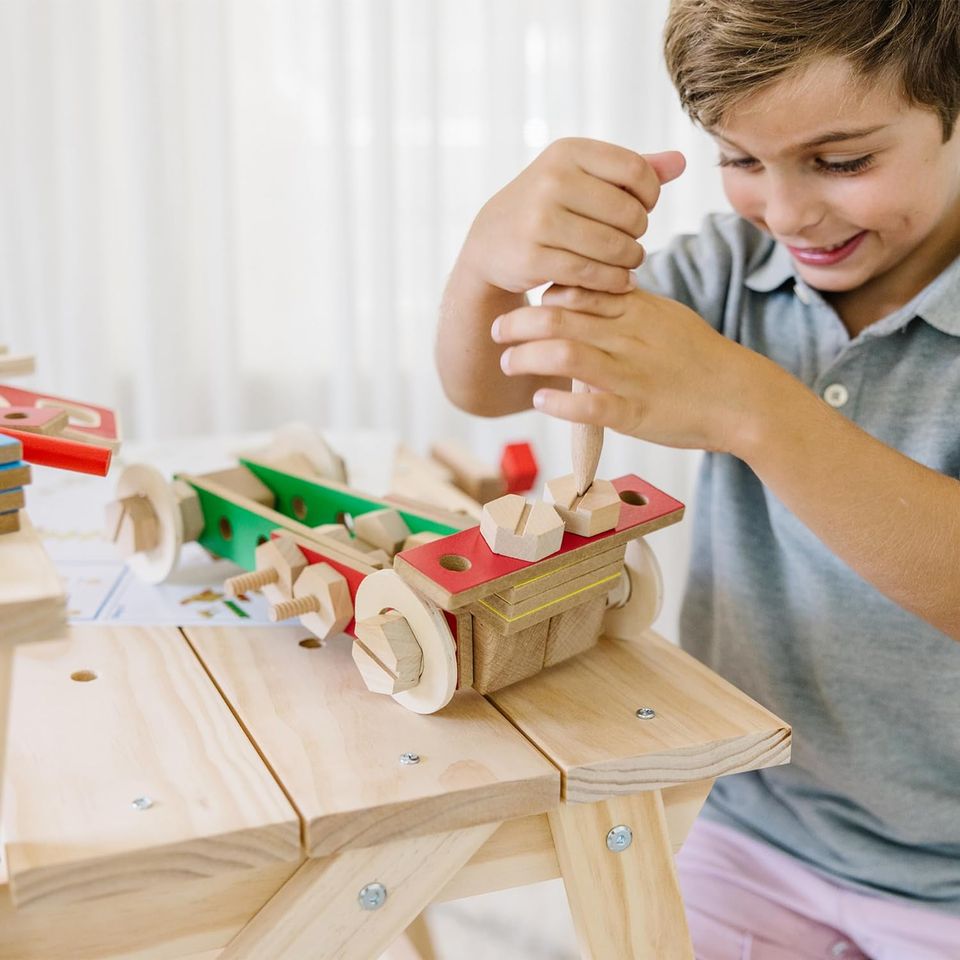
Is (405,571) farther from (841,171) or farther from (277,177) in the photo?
(277,177)

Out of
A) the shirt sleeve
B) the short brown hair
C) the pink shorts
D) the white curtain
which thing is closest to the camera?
the short brown hair

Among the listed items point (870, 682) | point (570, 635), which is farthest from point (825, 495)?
point (870, 682)

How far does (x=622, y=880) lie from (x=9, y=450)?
1.16ft

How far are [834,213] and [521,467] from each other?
510 millimetres

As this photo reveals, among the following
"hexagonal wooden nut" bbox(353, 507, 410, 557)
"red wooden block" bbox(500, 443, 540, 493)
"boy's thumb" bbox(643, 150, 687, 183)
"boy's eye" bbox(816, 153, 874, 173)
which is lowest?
"red wooden block" bbox(500, 443, 540, 493)

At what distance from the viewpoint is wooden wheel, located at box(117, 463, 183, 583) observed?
28.0 inches

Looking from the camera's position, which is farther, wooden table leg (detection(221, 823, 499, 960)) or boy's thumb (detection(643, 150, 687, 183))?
boy's thumb (detection(643, 150, 687, 183))

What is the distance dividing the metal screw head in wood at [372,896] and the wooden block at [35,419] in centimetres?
27

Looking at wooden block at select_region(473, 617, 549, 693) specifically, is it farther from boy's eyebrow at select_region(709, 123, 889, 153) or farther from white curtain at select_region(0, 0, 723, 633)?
white curtain at select_region(0, 0, 723, 633)

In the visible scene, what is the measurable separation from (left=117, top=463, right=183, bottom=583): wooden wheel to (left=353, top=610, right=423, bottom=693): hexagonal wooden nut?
217mm

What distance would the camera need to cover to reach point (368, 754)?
1.67 ft

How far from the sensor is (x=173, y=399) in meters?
1.62

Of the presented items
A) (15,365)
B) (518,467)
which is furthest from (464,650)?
(518,467)

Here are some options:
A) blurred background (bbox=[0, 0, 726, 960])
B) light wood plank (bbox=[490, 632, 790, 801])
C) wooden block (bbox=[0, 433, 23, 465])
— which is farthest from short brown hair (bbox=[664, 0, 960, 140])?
blurred background (bbox=[0, 0, 726, 960])
